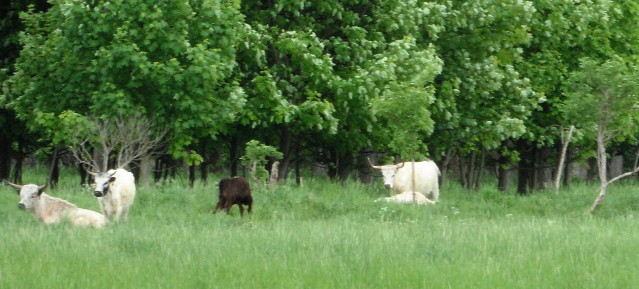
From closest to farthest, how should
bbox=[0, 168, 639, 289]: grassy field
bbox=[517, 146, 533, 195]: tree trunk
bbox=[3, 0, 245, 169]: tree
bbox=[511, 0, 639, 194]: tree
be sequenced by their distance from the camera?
bbox=[0, 168, 639, 289]: grassy field
bbox=[3, 0, 245, 169]: tree
bbox=[511, 0, 639, 194]: tree
bbox=[517, 146, 533, 195]: tree trunk

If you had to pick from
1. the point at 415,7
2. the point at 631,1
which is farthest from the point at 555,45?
the point at 415,7

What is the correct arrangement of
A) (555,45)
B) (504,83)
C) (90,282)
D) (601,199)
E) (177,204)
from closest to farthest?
(90,282), (177,204), (601,199), (504,83), (555,45)

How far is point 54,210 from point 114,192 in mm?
1361

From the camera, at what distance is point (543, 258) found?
15.9m

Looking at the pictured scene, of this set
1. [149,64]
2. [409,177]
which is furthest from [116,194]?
[409,177]

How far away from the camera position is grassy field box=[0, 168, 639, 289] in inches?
554

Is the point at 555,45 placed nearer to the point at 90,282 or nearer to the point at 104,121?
the point at 104,121

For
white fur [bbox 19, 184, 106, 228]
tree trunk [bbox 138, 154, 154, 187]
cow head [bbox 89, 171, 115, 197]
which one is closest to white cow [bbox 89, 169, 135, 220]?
cow head [bbox 89, 171, 115, 197]

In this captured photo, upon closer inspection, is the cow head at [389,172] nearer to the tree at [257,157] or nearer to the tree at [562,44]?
the tree at [257,157]

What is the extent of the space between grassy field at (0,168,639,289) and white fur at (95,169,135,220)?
1.36 feet

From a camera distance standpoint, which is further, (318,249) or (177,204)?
(177,204)

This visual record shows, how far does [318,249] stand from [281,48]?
14887 millimetres

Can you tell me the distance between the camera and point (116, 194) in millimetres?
21516

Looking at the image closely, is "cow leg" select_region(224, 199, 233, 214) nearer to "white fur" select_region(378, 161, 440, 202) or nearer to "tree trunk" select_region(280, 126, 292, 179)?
"white fur" select_region(378, 161, 440, 202)
